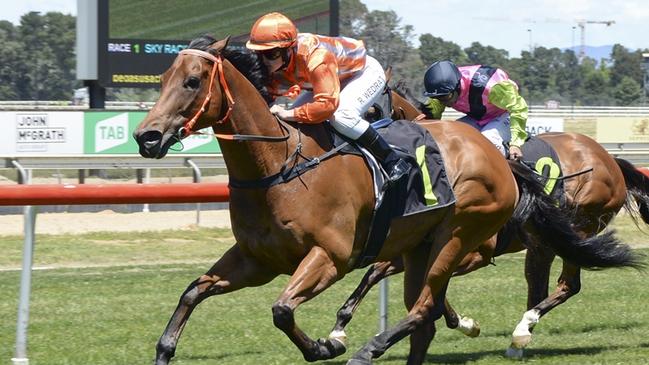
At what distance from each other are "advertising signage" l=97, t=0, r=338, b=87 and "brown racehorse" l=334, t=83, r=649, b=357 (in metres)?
10.1

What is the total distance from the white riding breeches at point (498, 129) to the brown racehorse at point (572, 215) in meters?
0.41

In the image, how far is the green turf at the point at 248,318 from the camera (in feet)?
22.8

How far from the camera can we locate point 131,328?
25.2ft

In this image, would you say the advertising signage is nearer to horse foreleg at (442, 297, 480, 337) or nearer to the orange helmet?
horse foreleg at (442, 297, 480, 337)

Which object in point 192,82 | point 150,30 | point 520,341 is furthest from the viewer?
point 150,30

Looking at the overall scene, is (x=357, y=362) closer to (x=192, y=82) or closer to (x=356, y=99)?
(x=356, y=99)

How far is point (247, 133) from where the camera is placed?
211 inches

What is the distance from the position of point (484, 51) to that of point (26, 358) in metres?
79.5

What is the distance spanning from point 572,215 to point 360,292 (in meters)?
1.42

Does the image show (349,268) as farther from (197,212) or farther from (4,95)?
(4,95)

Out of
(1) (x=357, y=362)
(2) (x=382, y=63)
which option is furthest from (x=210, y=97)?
(2) (x=382, y=63)

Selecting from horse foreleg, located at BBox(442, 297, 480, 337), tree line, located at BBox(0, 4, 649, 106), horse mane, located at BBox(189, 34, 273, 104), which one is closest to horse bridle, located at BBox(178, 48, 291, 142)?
horse mane, located at BBox(189, 34, 273, 104)

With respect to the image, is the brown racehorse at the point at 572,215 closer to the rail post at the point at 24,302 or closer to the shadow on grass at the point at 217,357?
the shadow on grass at the point at 217,357

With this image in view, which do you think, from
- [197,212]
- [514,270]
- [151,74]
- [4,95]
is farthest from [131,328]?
[4,95]
